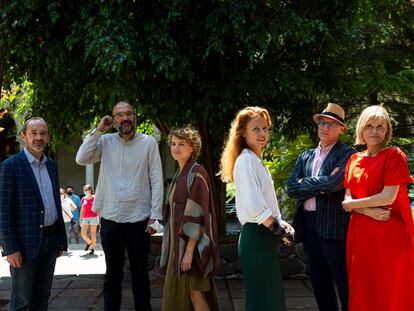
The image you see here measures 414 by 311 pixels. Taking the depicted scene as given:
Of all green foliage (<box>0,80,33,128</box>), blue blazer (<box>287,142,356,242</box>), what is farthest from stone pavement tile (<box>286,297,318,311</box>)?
green foliage (<box>0,80,33,128</box>)

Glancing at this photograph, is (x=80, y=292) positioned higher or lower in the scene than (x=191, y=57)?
lower

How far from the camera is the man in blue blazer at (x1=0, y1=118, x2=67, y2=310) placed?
4.55 meters

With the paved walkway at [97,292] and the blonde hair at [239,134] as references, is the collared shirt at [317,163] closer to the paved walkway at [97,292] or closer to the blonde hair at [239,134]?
the blonde hair at [239,134]

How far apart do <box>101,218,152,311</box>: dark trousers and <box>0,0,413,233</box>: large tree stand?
1945 millimetres

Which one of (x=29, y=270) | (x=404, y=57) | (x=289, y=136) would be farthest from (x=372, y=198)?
(x=404, y=57)

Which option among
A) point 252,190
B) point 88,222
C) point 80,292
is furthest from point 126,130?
point 88,222

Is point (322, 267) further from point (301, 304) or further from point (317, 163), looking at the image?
point (301, 304)

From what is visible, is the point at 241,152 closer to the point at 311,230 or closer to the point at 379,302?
the point at 311,230

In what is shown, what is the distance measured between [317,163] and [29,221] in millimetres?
2405

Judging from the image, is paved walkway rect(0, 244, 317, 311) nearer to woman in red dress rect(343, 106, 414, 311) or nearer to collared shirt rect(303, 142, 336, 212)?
collared shirt rect(303, 142, 336, 212)

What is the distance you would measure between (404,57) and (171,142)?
10896 millimetres

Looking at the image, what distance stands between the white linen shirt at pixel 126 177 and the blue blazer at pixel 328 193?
122cm

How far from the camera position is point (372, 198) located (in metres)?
4.34

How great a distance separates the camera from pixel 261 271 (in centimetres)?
402
